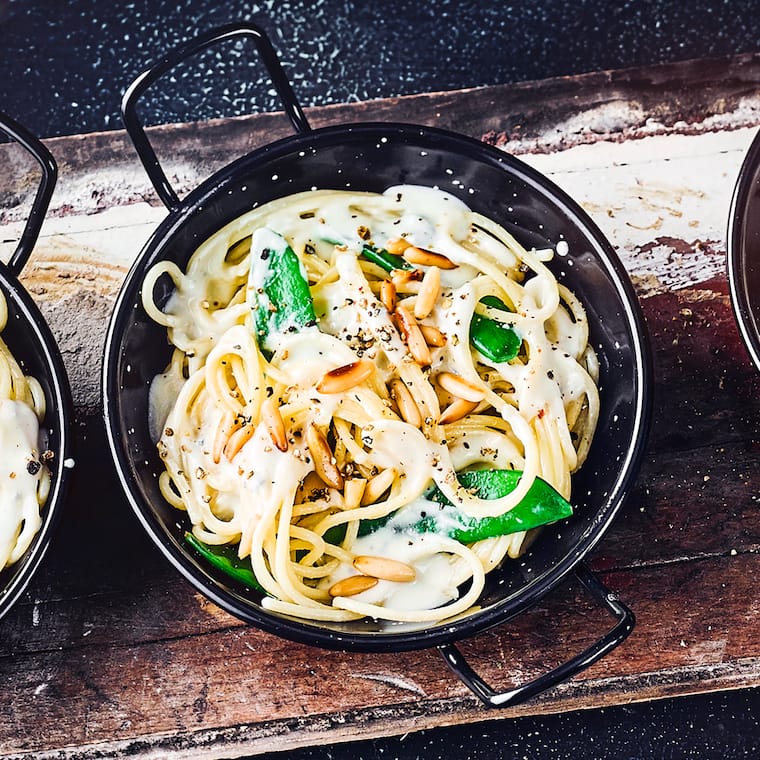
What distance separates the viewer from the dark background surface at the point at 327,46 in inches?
102

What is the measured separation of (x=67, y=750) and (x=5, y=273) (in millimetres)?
993

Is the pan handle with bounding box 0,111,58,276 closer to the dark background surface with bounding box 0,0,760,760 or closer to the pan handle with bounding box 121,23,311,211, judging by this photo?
the pan handle with bounding box 121,23,311,211

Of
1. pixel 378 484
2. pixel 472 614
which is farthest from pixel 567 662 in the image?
pixel 378 484

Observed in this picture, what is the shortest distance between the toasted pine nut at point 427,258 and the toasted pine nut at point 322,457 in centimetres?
39

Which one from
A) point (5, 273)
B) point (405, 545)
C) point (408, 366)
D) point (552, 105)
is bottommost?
point (405, 545)

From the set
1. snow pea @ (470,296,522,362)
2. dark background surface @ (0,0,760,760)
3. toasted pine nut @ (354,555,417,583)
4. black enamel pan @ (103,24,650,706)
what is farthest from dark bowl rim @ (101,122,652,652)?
dark background surface @ (0,0,760,760)

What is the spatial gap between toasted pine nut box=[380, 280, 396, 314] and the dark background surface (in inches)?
35.4

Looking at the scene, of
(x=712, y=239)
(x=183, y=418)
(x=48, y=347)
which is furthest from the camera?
(x=712, y=239)

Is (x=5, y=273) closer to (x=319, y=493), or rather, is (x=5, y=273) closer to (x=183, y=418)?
(x=183, y=418)

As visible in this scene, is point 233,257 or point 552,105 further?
point 552,105

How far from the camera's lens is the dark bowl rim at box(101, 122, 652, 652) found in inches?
68.3

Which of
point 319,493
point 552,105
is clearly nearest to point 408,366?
point 319,493

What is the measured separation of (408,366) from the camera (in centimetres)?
185

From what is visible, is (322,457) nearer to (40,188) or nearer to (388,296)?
(388,296)
